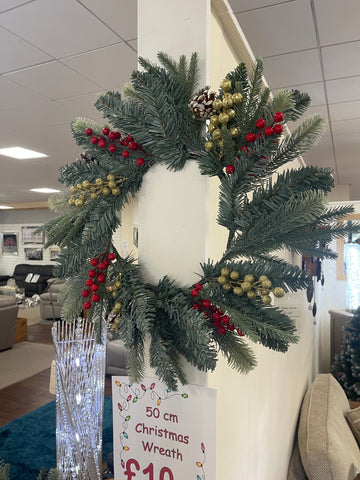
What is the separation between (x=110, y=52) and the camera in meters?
2.43

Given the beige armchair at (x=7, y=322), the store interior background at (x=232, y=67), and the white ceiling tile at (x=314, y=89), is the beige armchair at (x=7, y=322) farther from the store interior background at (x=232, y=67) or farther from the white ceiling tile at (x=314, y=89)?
the white ceiling tile at (x=314, y=89)

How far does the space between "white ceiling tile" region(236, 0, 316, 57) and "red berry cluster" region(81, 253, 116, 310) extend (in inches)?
78.0

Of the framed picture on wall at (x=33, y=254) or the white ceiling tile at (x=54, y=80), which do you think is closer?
the white ceiling tile at (x=54, y=80)

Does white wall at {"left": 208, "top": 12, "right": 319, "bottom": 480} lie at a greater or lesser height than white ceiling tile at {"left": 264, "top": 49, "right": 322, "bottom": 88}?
lesser

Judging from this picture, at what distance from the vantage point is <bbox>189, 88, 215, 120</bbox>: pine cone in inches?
22.6

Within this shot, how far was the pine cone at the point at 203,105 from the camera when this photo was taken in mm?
575

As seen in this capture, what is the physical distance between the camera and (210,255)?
2.31 ft

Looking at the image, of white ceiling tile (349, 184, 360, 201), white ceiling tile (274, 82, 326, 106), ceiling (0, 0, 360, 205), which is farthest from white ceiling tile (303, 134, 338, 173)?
white ceiling tile (349, 184, 360, 201)

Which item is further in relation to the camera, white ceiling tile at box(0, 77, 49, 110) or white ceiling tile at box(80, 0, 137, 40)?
white ceiling tile at box(0, 77, 49, 110)

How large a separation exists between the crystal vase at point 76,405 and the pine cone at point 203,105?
2.79 ft

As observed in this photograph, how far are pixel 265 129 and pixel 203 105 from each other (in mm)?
120

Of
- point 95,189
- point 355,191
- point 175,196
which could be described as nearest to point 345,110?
point 175,196

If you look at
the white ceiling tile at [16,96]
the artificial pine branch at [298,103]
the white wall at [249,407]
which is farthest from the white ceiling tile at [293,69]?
the artificial pine branch at [298,103]

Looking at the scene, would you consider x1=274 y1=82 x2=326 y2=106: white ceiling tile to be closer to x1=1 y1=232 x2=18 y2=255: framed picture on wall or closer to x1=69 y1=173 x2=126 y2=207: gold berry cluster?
x1=69 y1=173 x2=126 y2=207: gold berry cluster
